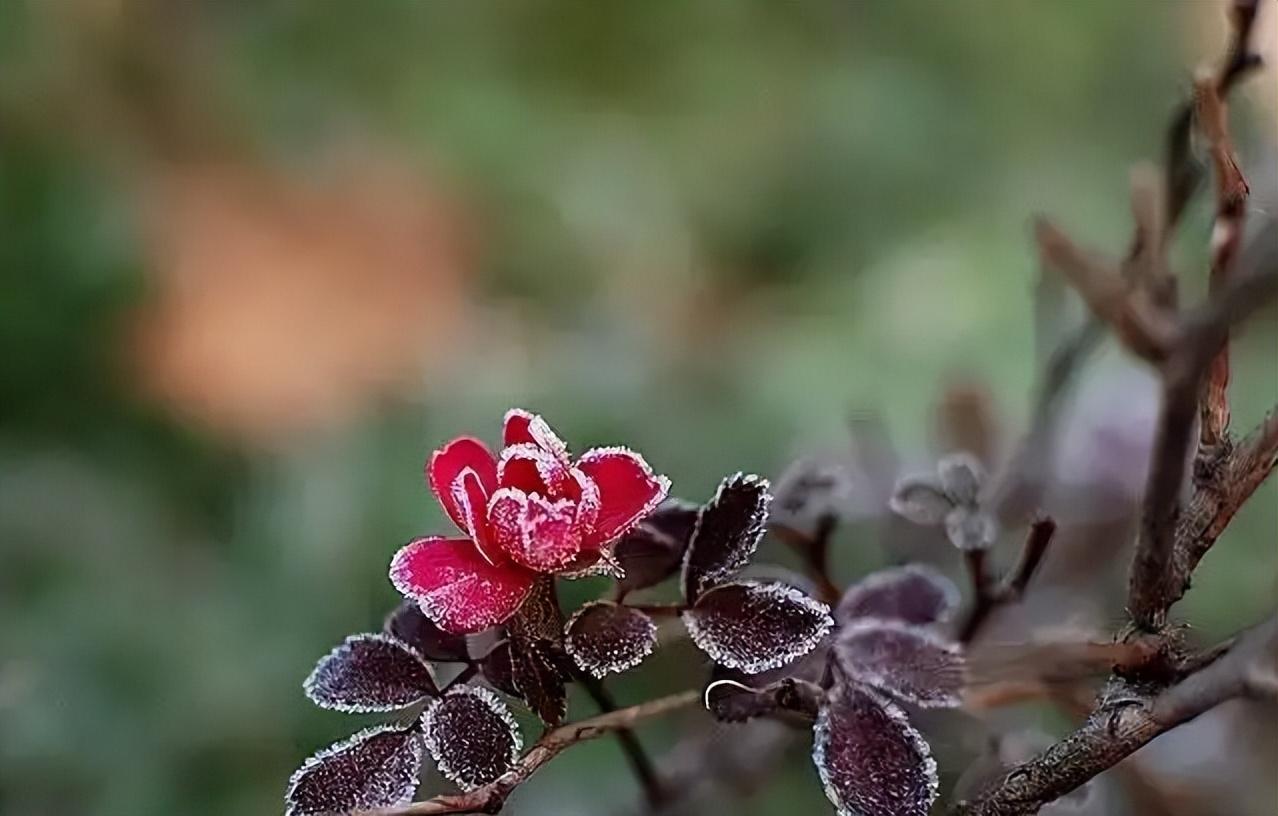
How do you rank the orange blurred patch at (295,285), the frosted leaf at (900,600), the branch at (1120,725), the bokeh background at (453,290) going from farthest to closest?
the orange blurred patch at (295,285)
the bokeh background at (453,290)
the frosted leaf at (900,600)
the branch at (1120,725)

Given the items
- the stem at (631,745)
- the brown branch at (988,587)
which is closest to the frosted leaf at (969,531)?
the brown branch at (988,587)

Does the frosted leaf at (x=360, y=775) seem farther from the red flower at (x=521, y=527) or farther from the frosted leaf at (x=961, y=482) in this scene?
the frosted leaf at (x=961, y=482)

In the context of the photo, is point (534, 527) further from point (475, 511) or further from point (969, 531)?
point (969, 531)

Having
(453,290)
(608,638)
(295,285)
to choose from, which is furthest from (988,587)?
(295,285)

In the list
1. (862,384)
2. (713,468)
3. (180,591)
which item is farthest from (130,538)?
Result: (862,384)

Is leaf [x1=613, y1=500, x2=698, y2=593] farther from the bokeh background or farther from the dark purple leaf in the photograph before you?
the bokeh background

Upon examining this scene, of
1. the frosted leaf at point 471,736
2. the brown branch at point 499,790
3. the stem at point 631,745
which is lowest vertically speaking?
the stem at point 631,745

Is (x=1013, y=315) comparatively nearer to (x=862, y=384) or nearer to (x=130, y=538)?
(x=862, y=384)
